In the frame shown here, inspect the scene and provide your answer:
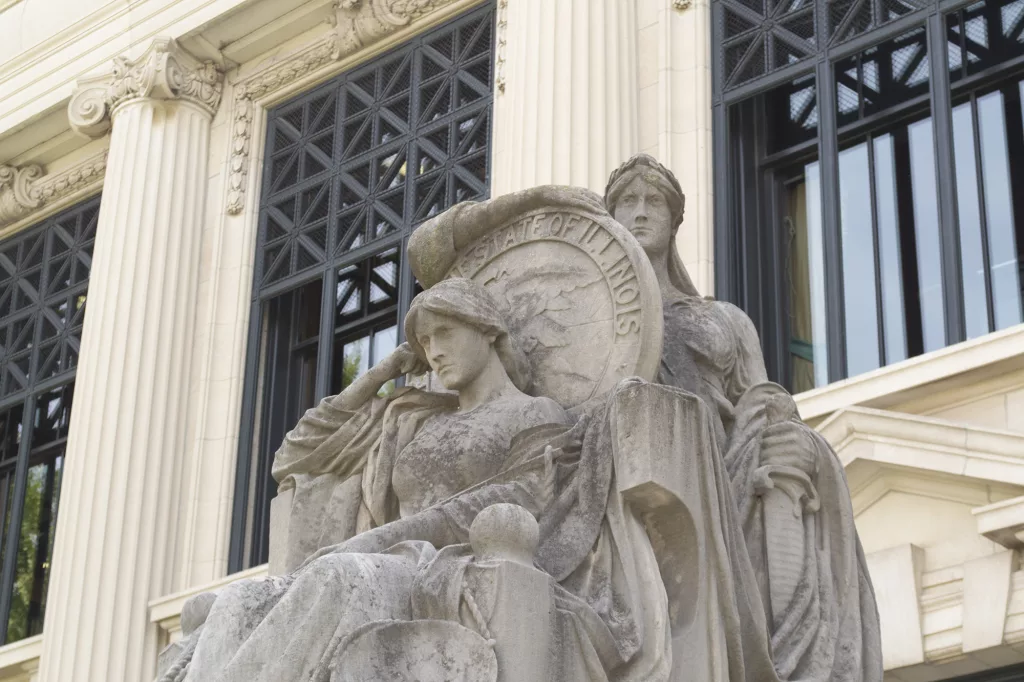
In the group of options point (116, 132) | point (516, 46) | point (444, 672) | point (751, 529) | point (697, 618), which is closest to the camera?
point (444, 672)

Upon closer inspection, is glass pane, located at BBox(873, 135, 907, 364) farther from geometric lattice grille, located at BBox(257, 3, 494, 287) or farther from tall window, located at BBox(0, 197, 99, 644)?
tall window, located at BBox(0, 197, 99, 644)

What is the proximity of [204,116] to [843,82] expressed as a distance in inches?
309

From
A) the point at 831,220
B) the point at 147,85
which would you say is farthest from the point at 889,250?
the point at 147,85

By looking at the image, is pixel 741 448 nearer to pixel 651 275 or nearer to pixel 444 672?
pixel 651 275

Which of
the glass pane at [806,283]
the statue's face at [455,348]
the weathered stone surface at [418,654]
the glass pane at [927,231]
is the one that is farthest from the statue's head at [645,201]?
the glass pane at [806,283]

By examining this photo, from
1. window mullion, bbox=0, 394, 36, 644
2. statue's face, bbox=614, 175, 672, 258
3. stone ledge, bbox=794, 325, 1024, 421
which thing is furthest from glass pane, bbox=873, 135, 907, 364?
window mullion, bbox=0, 394, 36, 644

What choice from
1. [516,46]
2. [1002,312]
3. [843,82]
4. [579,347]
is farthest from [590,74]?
[579,347]

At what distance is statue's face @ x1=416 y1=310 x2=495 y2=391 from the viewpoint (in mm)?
7559

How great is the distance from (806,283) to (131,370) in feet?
22.5

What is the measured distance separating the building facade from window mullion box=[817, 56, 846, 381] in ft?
→ 0.07

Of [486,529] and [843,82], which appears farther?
[843,82]

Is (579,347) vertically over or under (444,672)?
over

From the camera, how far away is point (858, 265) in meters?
15.0

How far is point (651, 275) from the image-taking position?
7.54 metres
